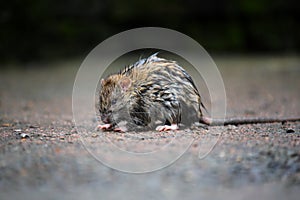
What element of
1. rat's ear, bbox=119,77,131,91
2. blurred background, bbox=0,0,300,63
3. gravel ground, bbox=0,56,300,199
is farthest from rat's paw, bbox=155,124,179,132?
blurred background, bbox=0,0,300,63

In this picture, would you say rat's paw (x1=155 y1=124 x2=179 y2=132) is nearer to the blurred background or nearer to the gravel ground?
the gravel ground

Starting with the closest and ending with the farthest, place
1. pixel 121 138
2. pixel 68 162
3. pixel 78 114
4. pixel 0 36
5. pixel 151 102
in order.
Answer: pixel 68 162 → pixel 121 138 → pixel 151 102 → pixel 78 114 → pixel 0 36

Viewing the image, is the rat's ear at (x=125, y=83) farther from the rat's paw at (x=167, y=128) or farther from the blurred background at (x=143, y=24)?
the blurred background at (x=143, y=24)

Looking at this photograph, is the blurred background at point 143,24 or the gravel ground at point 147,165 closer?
the gravel ground at point 147,165

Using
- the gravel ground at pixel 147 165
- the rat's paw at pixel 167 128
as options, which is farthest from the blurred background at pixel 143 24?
the rat's paw at pixel 167 128

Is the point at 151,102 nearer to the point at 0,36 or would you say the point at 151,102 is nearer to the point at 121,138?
the point at 121,138

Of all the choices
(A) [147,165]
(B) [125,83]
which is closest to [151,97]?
(B) [125,83]

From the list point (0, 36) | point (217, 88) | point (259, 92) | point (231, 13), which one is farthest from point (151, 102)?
point (231, 13)
